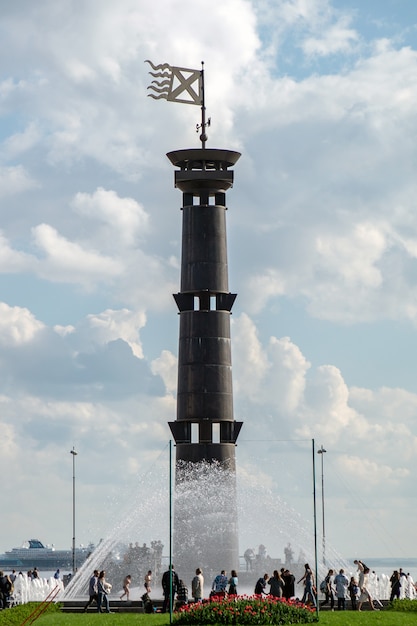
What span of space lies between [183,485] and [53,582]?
9.16 metres

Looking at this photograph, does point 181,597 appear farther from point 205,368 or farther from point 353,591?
point 205,368

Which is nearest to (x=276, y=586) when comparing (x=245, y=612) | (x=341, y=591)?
(x=245, y=612)

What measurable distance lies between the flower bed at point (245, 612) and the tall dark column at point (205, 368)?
70.5ft

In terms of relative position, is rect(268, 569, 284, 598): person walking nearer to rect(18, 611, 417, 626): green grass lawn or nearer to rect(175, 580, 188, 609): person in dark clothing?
rect(18, 611, 417, 626): green grass lawn

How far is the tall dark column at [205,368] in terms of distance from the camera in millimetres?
63812

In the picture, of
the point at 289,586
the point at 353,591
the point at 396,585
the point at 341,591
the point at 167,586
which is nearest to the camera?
the point at 167,586

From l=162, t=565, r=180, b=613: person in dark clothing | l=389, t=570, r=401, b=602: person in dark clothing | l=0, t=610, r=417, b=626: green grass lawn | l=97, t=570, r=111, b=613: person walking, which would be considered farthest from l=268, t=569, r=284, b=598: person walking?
l=389, t=570, r=401, b=602: person in dark clothing

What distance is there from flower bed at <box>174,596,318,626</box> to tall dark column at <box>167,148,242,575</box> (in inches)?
846

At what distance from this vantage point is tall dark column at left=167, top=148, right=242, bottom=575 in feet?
209

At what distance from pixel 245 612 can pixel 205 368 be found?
2575 centimetres

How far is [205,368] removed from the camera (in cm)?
6506

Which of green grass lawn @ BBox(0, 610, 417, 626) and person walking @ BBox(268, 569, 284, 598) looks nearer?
green grass lawn @ BBox(0, 610, 417, 626)

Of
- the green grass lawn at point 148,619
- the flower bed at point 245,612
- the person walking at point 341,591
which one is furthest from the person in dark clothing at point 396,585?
the flower bed at point 245,612

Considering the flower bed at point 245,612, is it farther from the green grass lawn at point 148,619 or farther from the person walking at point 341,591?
the person walking at point 341,591
